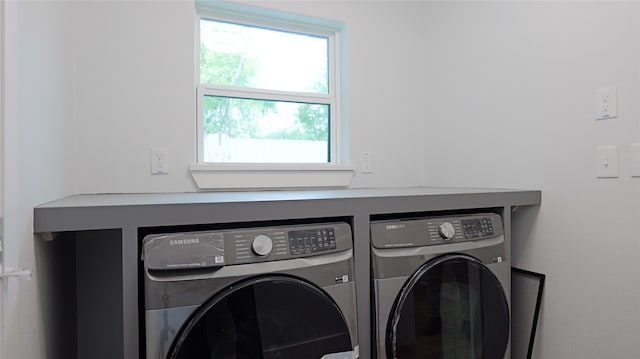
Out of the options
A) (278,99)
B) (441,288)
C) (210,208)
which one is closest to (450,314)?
(441,288)

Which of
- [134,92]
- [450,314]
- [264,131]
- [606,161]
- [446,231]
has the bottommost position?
[450,314]

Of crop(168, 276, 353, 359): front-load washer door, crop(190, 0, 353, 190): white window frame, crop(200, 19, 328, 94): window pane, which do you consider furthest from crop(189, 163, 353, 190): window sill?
crop(168, 276, 353, 359): front-load washer door

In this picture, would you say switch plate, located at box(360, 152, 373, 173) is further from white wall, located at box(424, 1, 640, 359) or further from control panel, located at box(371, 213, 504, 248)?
control panel, located at box(371, 213, 504, 248)

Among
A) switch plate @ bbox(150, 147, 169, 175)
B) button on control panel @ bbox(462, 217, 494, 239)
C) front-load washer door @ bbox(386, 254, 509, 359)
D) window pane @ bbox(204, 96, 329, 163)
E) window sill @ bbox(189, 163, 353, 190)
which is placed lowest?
front-load washer door @ bbox(386, 254, 509, 359)

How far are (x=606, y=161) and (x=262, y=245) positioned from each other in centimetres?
127

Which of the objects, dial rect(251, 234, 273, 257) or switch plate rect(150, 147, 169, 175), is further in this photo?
switch plate rect(150, 147, 169, 175)

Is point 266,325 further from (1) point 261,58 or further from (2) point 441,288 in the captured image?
(1) point 261,58

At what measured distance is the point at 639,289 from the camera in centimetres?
133

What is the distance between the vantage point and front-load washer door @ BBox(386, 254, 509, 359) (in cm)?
131

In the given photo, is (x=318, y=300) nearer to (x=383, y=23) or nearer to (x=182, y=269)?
(x=182, y=269)

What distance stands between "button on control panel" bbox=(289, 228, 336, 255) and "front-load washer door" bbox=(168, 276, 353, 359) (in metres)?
0.10

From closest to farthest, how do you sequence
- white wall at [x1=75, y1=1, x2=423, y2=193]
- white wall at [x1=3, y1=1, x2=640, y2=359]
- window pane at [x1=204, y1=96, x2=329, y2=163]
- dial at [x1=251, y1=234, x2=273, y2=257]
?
1. dial at [x1=251, y1=234, x2=273, y2=257]
2. white wall at [x1=3, y1=1, x2=640, y2=359]
3. white wall at [x1=75, y1=1, x2=423, y2=193]
4. window pane at [x1=204, y1=96, x2=329, y2=163]

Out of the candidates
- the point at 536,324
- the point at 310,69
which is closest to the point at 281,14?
the point at 310,69

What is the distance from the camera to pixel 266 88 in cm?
211
